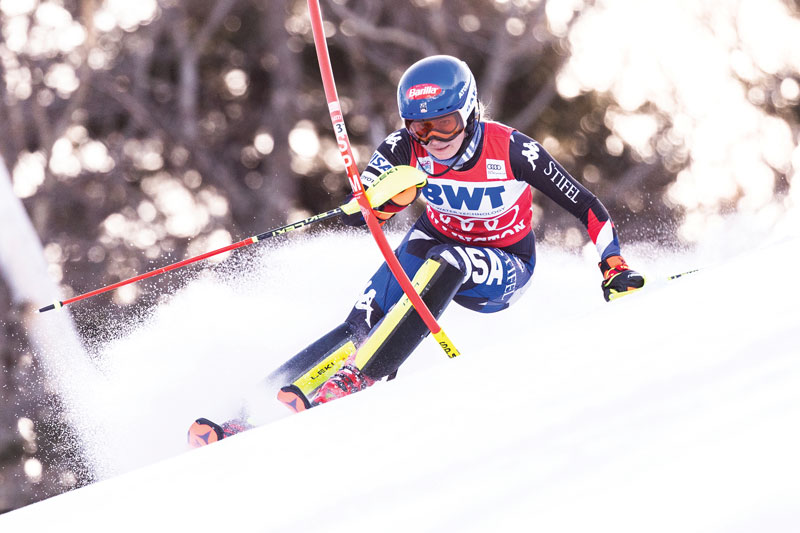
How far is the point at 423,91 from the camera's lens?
7.55 ft

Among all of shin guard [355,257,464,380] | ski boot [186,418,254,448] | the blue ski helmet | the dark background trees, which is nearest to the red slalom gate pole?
shin guard [355,257,464,380]

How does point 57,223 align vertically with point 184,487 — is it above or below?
above

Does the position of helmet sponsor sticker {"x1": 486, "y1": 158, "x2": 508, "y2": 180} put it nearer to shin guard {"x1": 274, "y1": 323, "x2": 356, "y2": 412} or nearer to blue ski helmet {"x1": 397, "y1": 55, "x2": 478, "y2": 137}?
blue ski helmet {"x1": 397, "y1": 55, "x2": 478, "y2": 137}

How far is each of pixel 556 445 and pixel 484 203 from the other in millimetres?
1445

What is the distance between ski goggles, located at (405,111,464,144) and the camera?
2.33 metres

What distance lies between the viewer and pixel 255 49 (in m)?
12.8

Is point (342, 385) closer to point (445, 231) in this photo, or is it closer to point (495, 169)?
point (445, 231)

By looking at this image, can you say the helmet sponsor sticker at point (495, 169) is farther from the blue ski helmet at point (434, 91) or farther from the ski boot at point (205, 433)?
the ski boot at point (205, 433)

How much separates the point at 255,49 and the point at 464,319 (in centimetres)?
999

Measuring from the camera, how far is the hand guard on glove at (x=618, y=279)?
2.37 metres

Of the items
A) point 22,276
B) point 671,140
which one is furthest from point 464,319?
point 671,140

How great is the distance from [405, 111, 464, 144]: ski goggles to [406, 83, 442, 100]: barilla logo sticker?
0.07m

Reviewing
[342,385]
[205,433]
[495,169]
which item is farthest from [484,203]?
[205,433]

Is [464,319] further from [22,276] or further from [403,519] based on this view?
[22,276]
